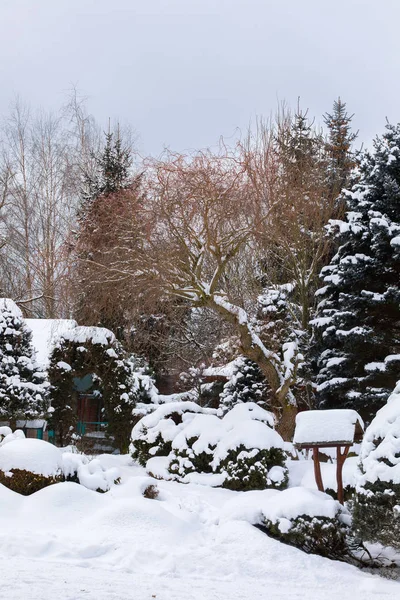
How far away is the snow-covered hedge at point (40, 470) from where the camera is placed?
28.6ft

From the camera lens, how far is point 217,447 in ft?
35.3

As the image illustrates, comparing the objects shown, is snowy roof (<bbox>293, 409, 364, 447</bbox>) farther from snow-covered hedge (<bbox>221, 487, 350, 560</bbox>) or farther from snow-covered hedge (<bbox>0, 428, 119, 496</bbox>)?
snow-covered hedge (<bbox>0, 428, 119, 496</bbox>)

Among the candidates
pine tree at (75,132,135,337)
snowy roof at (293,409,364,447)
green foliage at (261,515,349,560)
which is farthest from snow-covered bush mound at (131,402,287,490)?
green foliage at (261,515,349,560)

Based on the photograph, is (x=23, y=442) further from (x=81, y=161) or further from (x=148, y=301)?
(x=81, y=161)

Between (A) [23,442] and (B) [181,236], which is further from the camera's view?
(B) [181,236]

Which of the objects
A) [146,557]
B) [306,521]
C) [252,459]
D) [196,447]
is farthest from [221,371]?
[146,557]

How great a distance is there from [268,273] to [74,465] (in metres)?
9.67

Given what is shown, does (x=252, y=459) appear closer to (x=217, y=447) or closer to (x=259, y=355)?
(x=217, y=447)

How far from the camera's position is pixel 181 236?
11.8m

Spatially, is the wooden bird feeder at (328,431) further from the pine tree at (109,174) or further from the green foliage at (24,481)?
the pine tree at (109,174)

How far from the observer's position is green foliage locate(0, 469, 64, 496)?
864 cm

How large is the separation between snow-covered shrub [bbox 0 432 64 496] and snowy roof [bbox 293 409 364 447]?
145 inches

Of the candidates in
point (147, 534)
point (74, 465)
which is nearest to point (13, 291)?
point (74, 465)

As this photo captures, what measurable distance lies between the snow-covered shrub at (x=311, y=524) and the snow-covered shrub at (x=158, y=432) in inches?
190
